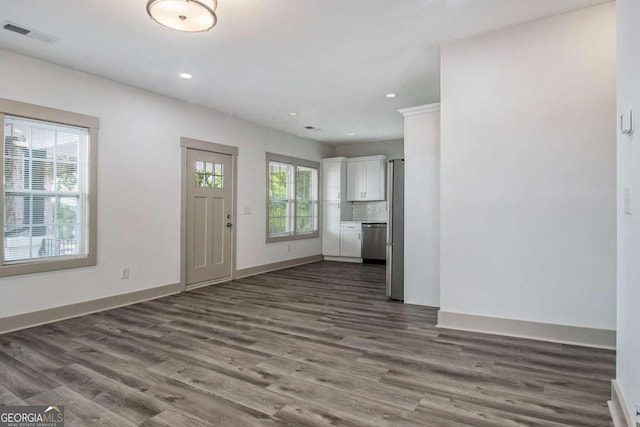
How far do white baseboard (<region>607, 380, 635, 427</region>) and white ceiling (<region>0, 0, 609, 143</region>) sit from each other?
2.60 metres

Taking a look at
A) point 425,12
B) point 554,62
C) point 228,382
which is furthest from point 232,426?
point 554,62

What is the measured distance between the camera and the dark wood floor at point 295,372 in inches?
76.6

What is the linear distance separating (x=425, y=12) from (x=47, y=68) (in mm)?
3659

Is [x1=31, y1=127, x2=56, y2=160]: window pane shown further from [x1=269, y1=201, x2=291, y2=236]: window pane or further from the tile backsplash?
the tile backsplash

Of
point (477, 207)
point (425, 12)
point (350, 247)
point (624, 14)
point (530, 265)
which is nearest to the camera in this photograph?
point (624, 14)

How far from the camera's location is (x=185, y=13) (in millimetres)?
2502

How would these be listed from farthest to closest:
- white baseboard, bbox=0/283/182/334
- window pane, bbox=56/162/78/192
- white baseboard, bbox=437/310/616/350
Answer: window pane, bbox=56/162/78/192 → white baseboard, bbox=0/283/182/334 → white baseboard, bbox=437/310/616/350

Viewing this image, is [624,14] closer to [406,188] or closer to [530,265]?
[530,265]

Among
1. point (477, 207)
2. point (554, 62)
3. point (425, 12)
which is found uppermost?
point (425, 12)

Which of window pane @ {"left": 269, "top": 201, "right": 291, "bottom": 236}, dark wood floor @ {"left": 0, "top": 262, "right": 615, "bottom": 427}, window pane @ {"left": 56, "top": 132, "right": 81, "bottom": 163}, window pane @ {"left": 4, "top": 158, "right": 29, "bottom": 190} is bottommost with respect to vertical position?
dark wood floor @ {"left": 0, "top": 262, "right": 615, "bottom": 427}

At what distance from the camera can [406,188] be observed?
13.9ft

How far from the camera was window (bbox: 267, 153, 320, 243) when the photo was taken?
22.1 ft

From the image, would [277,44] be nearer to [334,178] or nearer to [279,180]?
[279,180]

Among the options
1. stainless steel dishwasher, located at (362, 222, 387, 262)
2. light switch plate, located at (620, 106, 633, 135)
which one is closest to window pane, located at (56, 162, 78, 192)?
light switch plate, located at (620, 106, 633, 135)
